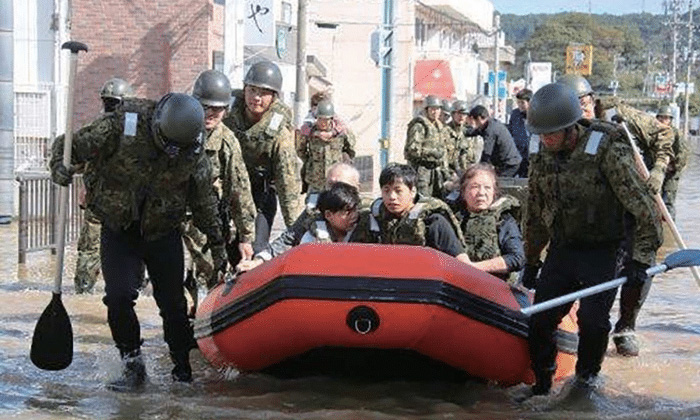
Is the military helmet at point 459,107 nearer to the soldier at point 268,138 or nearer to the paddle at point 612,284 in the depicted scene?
the soldier at point 268,138

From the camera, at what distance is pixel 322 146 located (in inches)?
500

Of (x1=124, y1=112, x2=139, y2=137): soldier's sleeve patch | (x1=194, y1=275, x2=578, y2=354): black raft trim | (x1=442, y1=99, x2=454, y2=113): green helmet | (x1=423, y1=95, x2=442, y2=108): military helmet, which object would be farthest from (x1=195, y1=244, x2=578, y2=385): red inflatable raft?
(x1=442, y1=99, x2=454, y2=113): green helmet

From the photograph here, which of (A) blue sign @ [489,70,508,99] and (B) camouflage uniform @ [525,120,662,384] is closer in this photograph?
(B) camouflage uniform @ [525,120,662,384]

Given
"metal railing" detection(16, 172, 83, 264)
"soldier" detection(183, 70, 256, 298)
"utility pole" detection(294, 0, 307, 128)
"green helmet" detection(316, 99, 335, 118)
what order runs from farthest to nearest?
1. "utility pole" detection(294, 0, 307, 128)
2. "metal railing" detection(16, 172, 83, 264)
3. "green helmet" detection(316, 99, 335, 118)
4. "soldier" detection(183, 70, 256, 298)

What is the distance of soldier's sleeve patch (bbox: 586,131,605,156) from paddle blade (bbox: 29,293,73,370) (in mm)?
2835

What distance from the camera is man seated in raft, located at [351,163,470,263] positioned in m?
7.30

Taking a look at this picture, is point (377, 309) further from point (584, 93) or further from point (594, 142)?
point (584, 93)

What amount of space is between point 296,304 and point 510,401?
1.43 metres

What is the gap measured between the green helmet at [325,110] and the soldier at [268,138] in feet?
11.4

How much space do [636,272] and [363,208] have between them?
1748mm

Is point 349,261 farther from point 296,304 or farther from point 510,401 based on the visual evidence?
point 510,401

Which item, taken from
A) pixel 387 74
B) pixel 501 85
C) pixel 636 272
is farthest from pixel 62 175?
pixel 501 85

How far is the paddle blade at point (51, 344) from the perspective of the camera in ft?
23.1

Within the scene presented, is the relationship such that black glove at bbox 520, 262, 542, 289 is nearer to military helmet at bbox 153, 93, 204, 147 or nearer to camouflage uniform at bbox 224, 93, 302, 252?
camouflage uniform at bbox 224, 93, 302, 252
